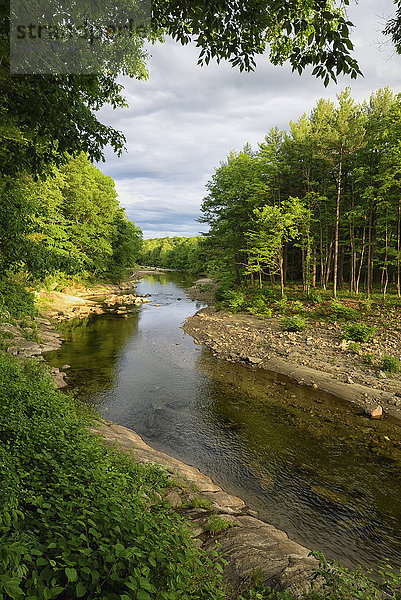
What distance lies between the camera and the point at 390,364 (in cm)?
1359

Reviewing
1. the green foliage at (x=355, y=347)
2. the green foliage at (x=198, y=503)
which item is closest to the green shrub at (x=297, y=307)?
the green foliage at (x=355, y=347)

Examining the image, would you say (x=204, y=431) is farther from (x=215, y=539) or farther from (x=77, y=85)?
(x=77, y=85)

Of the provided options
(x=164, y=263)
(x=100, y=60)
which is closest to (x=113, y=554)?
(x=100, y=60)

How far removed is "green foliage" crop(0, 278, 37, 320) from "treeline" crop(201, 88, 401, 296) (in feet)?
63.1

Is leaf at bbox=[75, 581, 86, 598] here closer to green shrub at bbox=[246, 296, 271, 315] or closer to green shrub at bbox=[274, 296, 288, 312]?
green shrub at bbox=[246, 296, 271, 315]

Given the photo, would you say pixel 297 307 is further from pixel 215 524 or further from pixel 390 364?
pixel 215 524

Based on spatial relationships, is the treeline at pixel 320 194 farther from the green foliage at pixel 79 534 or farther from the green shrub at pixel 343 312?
the green foliage at pixel 79 534

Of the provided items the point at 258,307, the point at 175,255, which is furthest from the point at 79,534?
the point at 175,255

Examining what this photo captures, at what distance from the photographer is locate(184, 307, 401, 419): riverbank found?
40.4ft

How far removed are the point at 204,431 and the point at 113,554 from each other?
788 centimetres

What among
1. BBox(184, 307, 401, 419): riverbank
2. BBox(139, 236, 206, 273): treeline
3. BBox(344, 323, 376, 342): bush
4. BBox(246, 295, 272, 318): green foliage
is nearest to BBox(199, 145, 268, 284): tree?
BBox(246, 295, 272, 318): green foliage

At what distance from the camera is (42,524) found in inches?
117

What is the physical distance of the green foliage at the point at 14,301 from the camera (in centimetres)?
884

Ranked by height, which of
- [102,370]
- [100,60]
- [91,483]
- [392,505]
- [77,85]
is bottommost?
[392,505]
